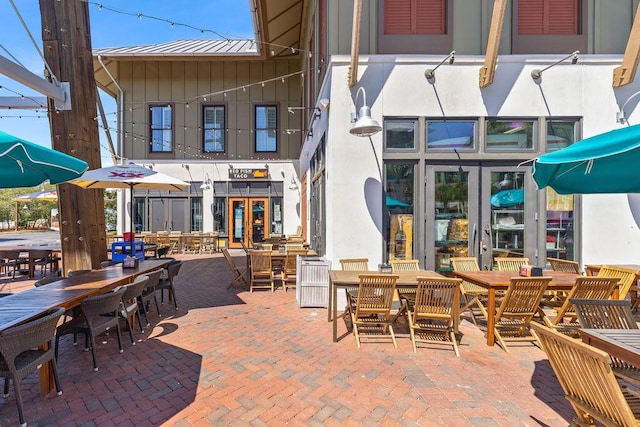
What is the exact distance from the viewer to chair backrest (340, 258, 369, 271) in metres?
5.17

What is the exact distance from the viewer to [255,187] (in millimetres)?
14195

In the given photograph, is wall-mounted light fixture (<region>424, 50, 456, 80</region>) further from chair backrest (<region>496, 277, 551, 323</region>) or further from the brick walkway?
the brick walkway

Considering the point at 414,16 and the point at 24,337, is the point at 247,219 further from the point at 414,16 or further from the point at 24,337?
the point at 24,337

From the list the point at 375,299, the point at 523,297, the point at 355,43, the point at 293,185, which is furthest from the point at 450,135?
the point at 293,185

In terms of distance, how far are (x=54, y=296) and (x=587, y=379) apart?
14.1 ft

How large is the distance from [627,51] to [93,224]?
9.01m

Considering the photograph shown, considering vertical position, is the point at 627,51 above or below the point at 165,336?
above

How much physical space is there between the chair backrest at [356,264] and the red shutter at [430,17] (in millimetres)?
3875

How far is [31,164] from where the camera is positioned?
332cm

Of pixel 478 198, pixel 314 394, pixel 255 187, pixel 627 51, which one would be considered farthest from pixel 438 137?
pixel 255 187

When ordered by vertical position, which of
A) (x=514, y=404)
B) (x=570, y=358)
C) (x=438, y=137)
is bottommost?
(x=514, y=404)

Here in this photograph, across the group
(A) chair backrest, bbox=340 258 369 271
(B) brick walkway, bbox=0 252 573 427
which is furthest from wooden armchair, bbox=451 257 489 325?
(A) chair backrest, bbox=340 258 369 271

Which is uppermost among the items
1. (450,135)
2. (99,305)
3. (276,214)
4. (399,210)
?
(450,135)

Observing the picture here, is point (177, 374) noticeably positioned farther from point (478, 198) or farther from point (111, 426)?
point (478, 198)
